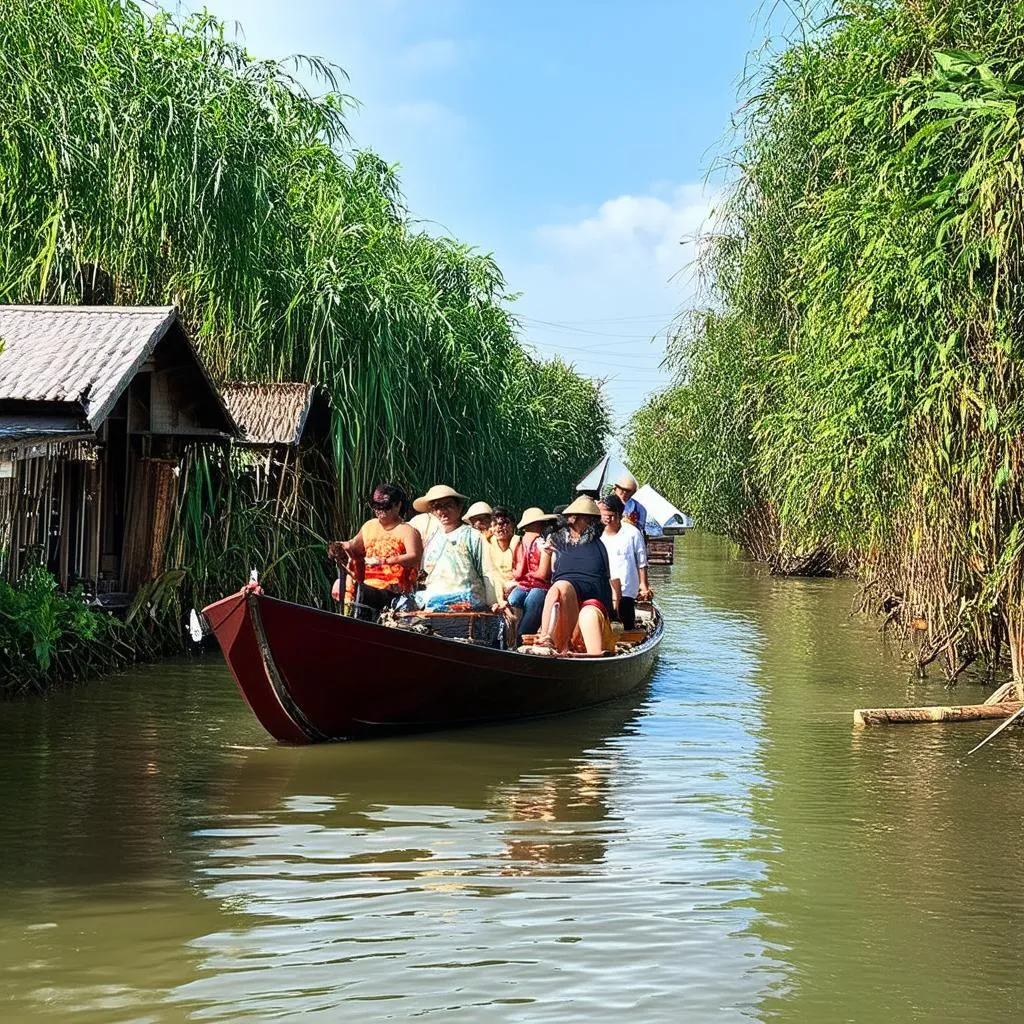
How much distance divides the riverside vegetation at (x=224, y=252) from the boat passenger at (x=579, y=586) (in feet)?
12.8

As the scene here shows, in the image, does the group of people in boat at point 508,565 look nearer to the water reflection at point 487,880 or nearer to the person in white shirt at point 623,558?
the person in white shirt at point 623,558

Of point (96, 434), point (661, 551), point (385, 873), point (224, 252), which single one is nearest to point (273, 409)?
point (224, 252)

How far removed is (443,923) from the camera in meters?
6.38

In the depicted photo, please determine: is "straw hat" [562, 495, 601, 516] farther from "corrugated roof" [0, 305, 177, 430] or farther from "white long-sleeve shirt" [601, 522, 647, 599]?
"corrugated roof" [0, 305, 177, 430]

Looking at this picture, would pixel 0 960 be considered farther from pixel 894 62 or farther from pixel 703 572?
pixel 703 572

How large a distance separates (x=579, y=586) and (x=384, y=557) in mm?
1879

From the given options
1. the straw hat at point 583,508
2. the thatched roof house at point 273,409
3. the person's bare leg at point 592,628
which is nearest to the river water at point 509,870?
the person's bare leg at point 592,628

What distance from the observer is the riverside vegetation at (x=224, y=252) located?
591 inches

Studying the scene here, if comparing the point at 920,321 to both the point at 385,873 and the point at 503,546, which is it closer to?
the point at 503,546

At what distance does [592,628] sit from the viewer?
12.7 meters

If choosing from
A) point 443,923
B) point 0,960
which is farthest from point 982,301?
point 0,960

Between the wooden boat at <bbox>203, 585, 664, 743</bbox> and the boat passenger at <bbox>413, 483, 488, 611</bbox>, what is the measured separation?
1.84 ft

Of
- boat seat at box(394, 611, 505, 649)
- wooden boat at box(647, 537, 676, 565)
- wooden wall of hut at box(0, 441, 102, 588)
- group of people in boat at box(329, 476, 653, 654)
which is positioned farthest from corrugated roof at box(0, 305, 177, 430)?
wooden boat at box(647, 537, 676, 565)

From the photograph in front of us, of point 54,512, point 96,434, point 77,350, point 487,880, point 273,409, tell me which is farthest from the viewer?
point 273,409
